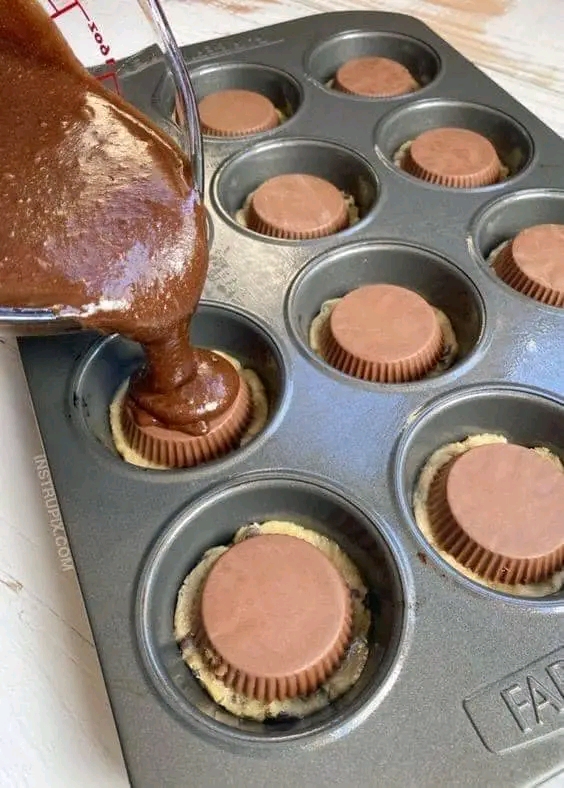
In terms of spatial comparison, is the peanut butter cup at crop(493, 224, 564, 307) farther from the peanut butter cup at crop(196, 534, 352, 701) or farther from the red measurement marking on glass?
the red measurement marking on glass

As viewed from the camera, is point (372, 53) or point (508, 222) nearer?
point (508, 222)

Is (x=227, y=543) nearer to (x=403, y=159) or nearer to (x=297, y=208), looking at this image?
(x=297, y=208)

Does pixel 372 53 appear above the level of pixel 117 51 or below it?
below

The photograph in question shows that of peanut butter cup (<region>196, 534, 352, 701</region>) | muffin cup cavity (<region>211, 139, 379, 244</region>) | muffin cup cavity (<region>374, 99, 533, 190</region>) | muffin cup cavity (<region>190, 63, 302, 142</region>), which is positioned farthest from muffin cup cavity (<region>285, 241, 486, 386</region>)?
muffin cup cavity (<region>190, 63, 302, 142</region>)

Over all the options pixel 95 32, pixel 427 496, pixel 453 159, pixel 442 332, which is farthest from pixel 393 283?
pixel 95 32

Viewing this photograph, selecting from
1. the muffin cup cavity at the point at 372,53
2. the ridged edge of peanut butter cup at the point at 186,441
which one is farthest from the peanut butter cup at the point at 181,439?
the muffin cup cavity at the point at 372,53
